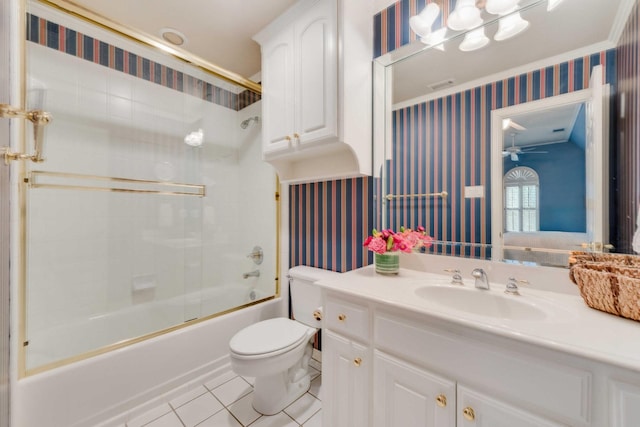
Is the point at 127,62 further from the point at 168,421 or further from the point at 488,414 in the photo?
the point at 488,414

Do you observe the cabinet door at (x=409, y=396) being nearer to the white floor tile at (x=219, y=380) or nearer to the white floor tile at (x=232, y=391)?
the white floor tile at (x=232, y=391)

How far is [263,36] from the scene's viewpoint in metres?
1.75

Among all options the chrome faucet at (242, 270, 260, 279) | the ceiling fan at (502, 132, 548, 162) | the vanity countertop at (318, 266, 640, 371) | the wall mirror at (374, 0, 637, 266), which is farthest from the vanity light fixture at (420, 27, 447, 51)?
the chrome faucet at (242, 270, 260, 279)

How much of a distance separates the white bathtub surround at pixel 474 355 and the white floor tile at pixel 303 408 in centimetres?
37

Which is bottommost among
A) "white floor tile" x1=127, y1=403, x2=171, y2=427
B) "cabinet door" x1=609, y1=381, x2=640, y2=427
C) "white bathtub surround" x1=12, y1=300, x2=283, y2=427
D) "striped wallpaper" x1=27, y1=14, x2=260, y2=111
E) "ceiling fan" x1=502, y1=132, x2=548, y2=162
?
"white floor tile" x1=127, y1=403, x2=171, y2=427

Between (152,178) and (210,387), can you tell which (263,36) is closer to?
(152,178)

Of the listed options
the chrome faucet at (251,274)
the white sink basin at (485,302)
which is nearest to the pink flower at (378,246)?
the white sink basin at (485,302)

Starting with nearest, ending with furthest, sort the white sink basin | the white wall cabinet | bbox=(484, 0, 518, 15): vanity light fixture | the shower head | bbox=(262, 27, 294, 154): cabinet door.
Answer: the white sink basin → bbox=(484, 0, 518, 15): vanity light fixture → the white wall cabinet → bbox=(262, 27, 294, 154): cabinet door → the shower head

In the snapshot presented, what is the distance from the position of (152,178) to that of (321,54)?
1.60 m

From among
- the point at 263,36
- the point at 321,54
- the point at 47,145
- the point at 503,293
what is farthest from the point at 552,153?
the point at 47,145

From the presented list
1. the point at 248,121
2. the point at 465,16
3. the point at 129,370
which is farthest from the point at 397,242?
the point at 248,121

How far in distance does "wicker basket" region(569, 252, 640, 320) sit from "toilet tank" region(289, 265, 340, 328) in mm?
1155

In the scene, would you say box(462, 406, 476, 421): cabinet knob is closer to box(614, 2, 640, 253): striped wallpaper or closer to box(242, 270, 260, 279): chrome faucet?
box(614, 2, 640, 253): striped wallpaper

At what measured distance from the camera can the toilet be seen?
129 centimetres
